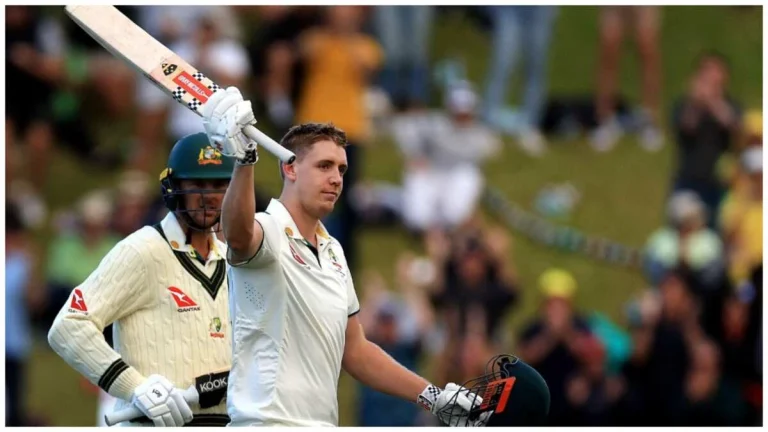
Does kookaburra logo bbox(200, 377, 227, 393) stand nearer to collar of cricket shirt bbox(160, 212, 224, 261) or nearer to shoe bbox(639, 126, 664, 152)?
collar of cricket shirt bbox(160, 212, 224, 261)

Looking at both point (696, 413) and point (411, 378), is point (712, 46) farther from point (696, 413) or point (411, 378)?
point (411, 378)

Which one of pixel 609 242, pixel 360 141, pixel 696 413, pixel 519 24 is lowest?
pixel 696 413

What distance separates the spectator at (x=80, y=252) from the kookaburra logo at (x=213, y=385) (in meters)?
8.03

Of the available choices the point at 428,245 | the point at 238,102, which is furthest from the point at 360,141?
the point at 238,102

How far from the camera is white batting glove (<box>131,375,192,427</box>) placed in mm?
7223

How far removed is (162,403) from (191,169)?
3.82 feet

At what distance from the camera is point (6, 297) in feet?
48.1

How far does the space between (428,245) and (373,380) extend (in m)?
9.29

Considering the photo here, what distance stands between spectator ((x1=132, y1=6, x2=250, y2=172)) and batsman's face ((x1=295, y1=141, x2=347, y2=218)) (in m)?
9.10

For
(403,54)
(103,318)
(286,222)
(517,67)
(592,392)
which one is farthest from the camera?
(517,67)

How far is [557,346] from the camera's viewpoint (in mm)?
14312

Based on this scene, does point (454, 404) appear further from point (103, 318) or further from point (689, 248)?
point (689, 248)

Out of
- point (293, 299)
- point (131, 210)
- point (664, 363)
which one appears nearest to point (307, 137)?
point (293, 299)

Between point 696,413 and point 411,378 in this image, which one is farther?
point 696,413
